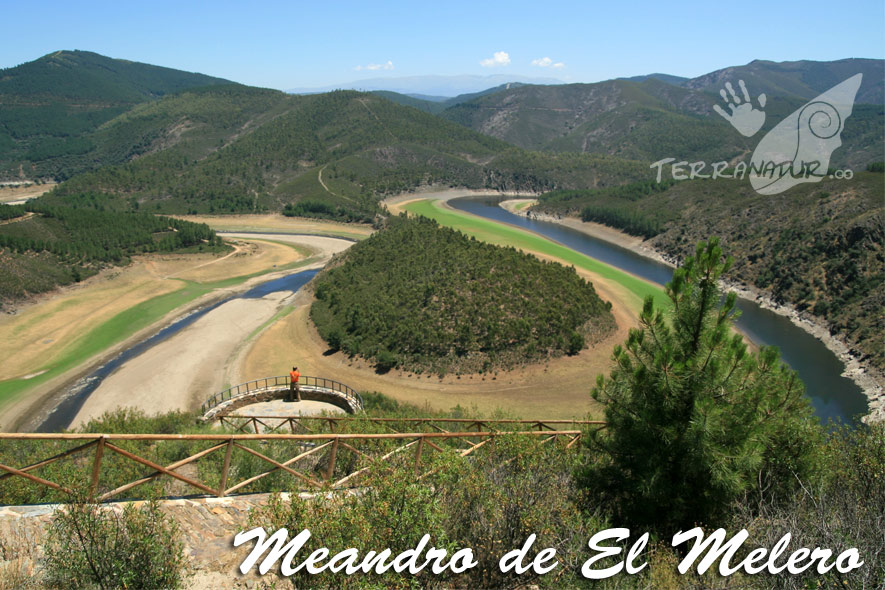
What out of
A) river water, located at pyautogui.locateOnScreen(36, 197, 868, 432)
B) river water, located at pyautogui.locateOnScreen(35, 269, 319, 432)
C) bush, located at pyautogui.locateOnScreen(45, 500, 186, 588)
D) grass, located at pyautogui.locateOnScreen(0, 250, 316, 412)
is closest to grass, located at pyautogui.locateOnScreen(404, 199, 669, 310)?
river water, located at pyautogui.locateOnScreen(36, 197, 868, 432)

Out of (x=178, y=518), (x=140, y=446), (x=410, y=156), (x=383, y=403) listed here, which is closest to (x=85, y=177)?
(x=410, y=156)

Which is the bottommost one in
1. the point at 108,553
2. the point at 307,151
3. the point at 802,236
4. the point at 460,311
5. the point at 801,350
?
the point at 801,350

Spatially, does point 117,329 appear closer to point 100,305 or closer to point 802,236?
point 100,305

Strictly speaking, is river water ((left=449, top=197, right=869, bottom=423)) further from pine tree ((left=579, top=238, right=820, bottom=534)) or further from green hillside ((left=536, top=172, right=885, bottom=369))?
pine tree ((left=579, top=238, right=820, bottom=534))

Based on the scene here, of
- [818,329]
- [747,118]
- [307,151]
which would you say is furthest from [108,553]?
[747,118]

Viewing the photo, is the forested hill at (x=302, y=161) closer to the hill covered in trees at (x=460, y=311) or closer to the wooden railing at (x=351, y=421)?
the hill covered in trees at (x=460, y=311)

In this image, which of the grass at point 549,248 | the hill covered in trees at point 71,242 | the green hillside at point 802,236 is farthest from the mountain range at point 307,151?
the green hillside at point 802,236
